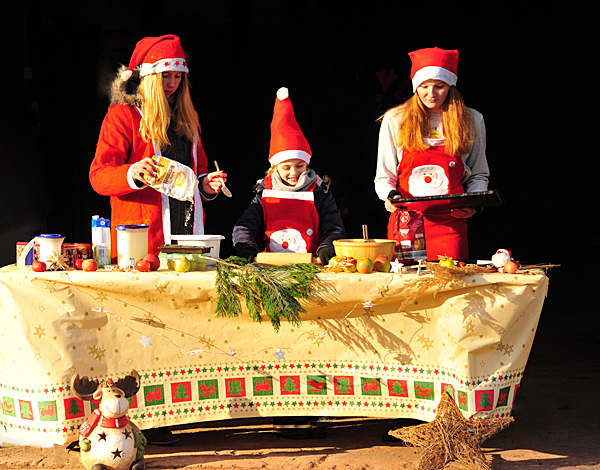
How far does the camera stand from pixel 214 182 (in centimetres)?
340

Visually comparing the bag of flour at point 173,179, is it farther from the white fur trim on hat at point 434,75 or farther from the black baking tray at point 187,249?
the white fur trim on hat at point 434,75

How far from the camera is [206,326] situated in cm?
289

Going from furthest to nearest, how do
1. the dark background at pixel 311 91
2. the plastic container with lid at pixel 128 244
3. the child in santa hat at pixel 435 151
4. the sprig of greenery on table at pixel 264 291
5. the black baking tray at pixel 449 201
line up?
the dark background at pixel 311 91
the child in santa hat at pixel 435 151
the black baking tray at pixel 449 201
the plastic container with lid at pixel 128 244
the sprig of greenery on table at pixel 264 291

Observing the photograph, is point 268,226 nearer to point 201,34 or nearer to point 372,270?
point 372,270

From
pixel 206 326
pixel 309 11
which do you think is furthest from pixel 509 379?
pixel 309 11

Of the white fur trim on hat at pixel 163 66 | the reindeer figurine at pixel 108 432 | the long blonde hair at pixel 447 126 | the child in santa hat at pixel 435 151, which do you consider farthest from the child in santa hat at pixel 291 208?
the reindeer figurine at pixel 108 432

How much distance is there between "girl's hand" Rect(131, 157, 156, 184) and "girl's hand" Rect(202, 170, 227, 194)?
334 millimetres

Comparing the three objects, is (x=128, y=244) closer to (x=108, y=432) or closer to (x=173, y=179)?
(x=173, y=179)

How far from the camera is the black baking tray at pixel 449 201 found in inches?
120

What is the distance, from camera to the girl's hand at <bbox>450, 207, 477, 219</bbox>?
3379 millimetres

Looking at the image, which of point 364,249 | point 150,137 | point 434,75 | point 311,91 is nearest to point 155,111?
point 150,137

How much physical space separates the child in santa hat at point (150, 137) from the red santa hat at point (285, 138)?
1.21 ft

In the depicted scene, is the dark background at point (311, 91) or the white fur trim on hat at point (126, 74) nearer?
the white fur trim on hat at point (126, 74)

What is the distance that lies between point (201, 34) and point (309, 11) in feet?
3.50
